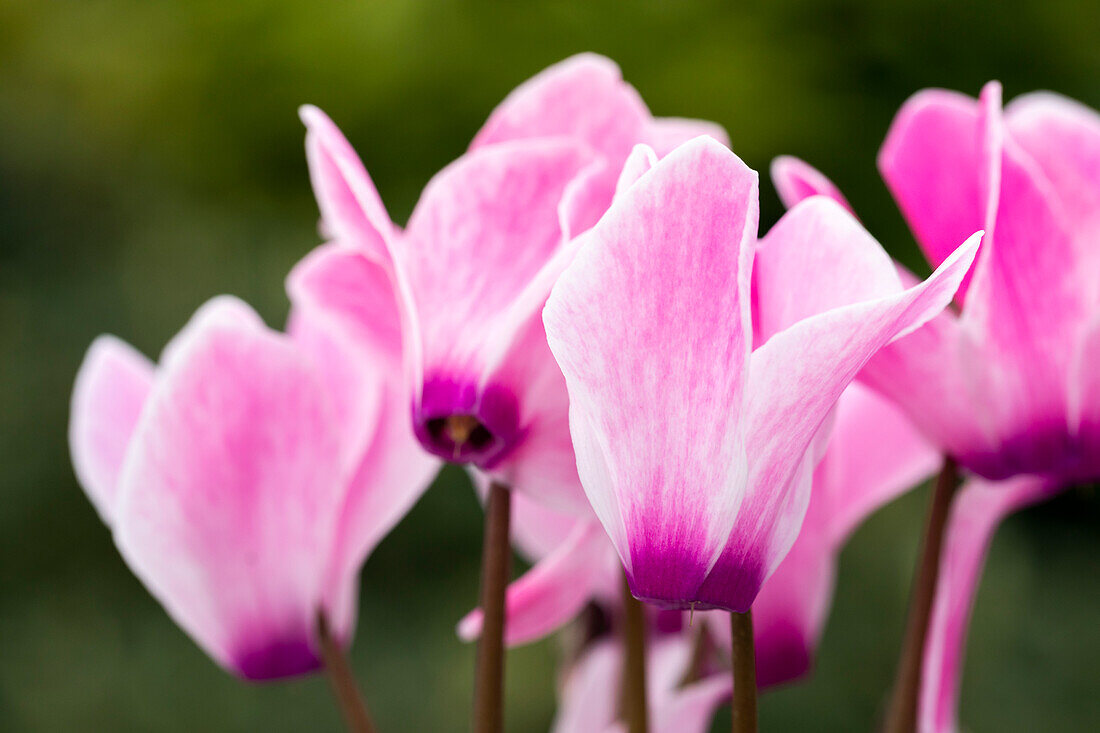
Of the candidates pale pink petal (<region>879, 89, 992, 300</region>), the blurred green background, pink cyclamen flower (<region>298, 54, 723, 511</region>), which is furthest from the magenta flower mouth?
the blurred green background

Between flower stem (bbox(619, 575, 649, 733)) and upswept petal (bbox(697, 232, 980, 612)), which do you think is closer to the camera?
upswept petal (bbox(697, 232, 980, 612))

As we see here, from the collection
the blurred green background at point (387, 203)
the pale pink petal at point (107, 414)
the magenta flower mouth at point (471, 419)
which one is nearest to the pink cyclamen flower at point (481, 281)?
the magenta flower mouth at point (471, 419)

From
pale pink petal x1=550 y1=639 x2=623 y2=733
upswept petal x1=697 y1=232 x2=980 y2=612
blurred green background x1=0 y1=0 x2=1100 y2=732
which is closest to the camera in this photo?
upswept petal x1=697 y1=232 x2=980 y2=612

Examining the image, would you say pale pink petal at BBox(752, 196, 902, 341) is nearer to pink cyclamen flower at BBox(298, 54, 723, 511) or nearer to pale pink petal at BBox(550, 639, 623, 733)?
pink cyclamen flower at BBox(298, 54, 723, 511)

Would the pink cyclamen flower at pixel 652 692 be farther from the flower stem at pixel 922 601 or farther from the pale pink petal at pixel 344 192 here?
the pale pink petal at pixel 344 192

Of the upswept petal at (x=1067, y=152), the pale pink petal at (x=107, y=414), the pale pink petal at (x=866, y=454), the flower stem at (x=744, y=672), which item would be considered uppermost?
the upswept petal at (x=1067, y=152)

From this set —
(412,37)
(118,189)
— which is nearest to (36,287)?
(118,189)

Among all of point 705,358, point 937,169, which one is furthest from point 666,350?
point 937,169
